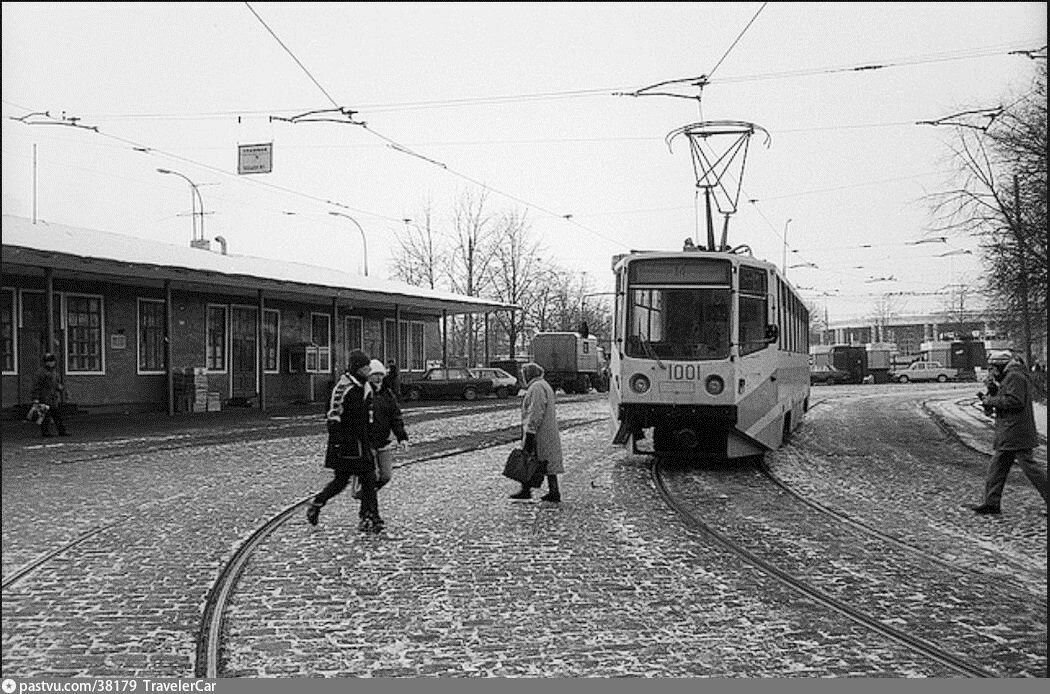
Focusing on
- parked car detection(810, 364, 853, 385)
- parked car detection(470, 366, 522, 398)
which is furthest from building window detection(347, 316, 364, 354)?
parked car detection(810, 364, 853, 385)

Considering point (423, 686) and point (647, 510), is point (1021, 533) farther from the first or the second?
point (423, 686)

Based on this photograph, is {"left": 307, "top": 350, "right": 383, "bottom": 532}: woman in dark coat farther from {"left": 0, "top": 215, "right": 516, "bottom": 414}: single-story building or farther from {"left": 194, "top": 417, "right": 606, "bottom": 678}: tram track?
{"left": 0, "top": 215, "right": 516, "bottom": 414}: single-story building

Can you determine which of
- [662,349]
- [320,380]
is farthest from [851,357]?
[662,349]

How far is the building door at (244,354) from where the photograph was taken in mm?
34844

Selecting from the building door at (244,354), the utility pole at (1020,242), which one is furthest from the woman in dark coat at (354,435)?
the building door at (244,354)

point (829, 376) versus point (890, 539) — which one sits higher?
point (829, 376)

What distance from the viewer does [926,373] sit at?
241 ft

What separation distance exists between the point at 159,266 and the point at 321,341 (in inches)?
724

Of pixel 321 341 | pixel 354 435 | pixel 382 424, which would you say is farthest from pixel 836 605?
pixel 321 341

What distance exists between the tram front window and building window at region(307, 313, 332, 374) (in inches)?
959

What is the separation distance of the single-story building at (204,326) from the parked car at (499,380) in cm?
272

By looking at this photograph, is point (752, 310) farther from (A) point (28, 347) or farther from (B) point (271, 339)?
(B) point (271, 339)

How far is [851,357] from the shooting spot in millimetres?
72062

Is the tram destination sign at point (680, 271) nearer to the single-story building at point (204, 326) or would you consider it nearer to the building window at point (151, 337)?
the single-story building at point (204, 326)
